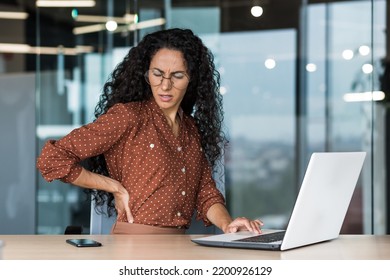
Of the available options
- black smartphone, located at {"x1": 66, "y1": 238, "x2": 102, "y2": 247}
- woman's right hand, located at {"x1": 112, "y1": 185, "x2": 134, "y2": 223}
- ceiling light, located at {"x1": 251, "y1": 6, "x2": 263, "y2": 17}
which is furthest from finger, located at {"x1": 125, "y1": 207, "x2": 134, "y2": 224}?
ceiling light, located at {"x1": 251, "y1": 6, "x2": 263, "y2": 17}

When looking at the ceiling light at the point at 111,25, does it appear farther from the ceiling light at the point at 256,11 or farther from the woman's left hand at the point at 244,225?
the woman's left hand at the point at 244,225

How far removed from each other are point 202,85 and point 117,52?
3.31 meters

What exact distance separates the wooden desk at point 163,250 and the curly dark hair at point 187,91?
27.2 inches

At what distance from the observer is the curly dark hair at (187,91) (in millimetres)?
3723

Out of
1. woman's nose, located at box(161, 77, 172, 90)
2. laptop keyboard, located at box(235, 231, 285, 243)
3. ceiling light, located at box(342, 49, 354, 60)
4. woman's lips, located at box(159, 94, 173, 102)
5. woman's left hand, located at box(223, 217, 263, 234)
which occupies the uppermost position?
ceiling light, located at box(342, 49, 354, 60)

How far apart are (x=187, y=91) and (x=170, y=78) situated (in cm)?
25

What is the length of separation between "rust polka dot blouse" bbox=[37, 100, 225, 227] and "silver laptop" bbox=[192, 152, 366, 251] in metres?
0.47

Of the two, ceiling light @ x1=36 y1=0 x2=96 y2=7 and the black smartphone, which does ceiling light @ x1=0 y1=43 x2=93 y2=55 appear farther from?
the black smartphone

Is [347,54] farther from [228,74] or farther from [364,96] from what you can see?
[228,74]

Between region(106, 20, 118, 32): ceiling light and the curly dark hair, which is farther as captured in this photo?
region(106, 20, 118, 32): ceiling light

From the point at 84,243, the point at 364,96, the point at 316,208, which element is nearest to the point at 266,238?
the point at 316,208

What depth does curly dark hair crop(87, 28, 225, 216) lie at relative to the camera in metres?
3.72
